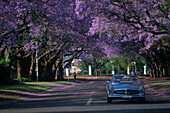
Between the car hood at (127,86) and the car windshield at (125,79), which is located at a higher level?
the car windshield at (125,79)

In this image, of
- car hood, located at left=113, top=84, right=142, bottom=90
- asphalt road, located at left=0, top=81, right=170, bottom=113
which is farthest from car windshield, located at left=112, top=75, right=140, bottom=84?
asphalt road, located at left=0, top=81, right=170, bottom=113

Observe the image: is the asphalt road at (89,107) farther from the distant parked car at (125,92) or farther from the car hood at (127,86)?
the car hood at (127,86)

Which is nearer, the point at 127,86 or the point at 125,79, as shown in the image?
the point at 127,86

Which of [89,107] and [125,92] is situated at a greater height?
[125,92]

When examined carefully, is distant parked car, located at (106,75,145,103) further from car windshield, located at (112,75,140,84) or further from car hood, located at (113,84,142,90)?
car windshield, located at (112,75,140,84)

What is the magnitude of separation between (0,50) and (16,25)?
6.34 meters

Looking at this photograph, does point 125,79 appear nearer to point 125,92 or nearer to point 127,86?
point 127,86

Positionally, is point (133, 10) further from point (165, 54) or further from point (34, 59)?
point (165, 54)

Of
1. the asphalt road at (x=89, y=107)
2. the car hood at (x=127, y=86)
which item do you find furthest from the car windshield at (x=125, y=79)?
the asphalt road at (x=89, y=107)

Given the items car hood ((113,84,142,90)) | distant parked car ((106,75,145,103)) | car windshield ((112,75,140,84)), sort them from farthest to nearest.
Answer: car windshield ((112,75,140,84)), car hood ((113,84,142,90)), distant parked car ((106,75,145,103))

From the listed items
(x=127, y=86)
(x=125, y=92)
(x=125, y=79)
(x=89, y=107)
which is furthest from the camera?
(x=125, y=79)

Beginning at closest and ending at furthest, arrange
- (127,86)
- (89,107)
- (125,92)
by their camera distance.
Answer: (89,107)
(125,92)
(127,86)

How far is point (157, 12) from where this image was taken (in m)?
26.7

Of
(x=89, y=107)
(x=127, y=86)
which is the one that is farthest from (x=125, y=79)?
(x=89, y=107)
